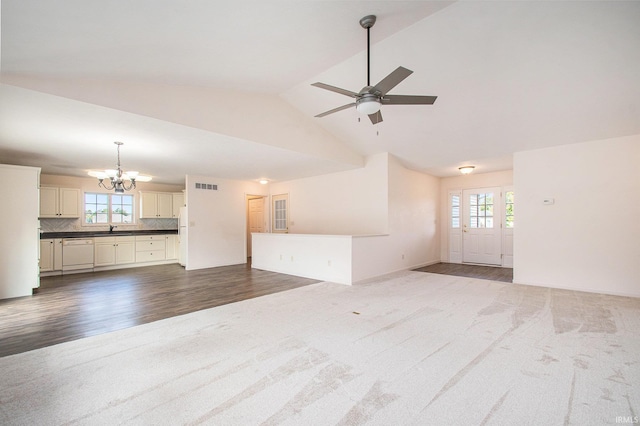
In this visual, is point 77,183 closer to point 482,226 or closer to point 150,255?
point 150,255

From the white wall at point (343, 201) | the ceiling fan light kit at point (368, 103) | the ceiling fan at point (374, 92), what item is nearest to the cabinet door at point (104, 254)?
the white wall at point (343, 201)

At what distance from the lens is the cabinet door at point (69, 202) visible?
664cm

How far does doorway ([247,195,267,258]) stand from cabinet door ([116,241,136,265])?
3.25 metres

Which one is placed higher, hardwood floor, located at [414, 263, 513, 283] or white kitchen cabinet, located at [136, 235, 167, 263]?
white kitchen cabinet, located at [136, 235, 167, 263]

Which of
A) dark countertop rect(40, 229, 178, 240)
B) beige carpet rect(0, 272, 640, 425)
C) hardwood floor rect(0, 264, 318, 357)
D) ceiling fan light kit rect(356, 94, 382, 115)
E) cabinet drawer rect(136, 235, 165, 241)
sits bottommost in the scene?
hardwood floor rect(0, 264, 318, 357)

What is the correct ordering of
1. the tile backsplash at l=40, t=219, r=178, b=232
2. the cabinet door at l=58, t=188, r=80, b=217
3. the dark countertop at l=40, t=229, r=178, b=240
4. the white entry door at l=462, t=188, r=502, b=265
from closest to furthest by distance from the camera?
the dark countertop at l=40, t=229, r=178, b=240 < the cabinet door at l=58, t=188, r=80, b=217 < the tile backsplash at l=40, t=219, r=178, b=232 < the white entry door at l=462, t=188, r=502, b=265

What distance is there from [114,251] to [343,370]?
24.1ft

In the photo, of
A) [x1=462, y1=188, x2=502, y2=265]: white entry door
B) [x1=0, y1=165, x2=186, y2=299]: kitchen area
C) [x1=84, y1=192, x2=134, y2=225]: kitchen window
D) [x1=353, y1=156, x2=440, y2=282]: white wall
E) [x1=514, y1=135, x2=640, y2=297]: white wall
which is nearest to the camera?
[x1=514, y1=135, x2=640, y2=297]: white wall

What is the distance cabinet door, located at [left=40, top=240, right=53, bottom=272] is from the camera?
6.02m

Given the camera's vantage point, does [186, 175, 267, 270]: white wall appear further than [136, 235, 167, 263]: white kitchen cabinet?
No

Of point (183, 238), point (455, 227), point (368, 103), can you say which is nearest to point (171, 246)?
point (183, 238)

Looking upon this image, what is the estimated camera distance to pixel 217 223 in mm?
7426

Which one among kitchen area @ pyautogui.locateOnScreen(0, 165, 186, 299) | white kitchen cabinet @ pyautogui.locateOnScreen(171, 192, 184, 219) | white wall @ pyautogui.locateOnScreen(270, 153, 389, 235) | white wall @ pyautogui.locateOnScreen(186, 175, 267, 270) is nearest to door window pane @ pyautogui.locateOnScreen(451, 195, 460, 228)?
white wall @ pyautogui.locateOnScreen(270, 153, 389, 235)

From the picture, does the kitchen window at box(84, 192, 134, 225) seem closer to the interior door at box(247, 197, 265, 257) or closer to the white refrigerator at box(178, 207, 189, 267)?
the white refrigerator at box(178, 207, 189, 267)
